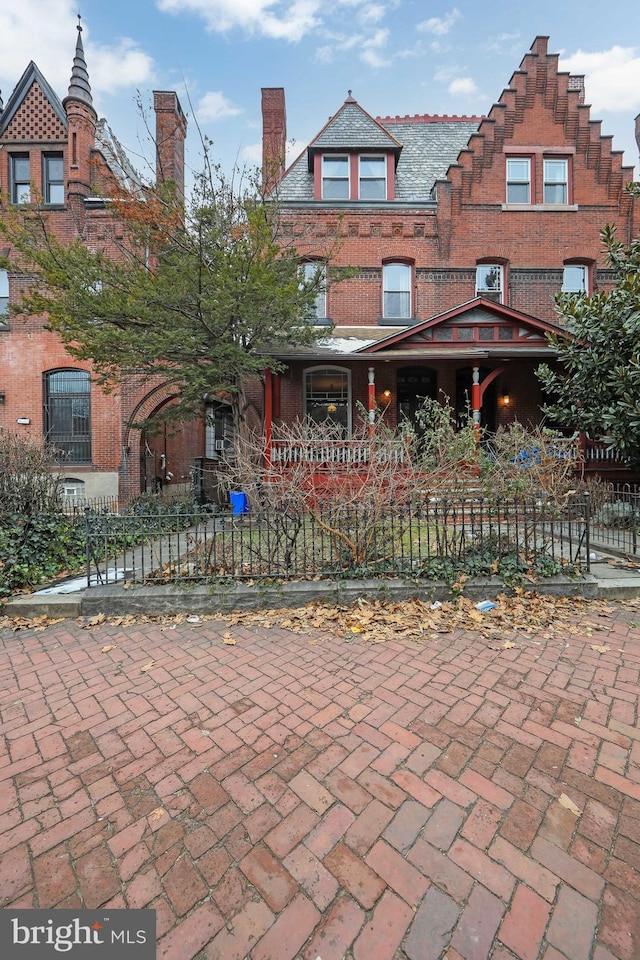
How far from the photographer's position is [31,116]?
14906mm

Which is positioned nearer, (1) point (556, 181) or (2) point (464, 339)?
(2) point (464, 339)

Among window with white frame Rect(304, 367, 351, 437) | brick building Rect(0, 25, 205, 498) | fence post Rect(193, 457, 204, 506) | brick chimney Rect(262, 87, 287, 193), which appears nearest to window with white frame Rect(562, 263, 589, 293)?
window with white frame Rect(304, 367, 351, 437)

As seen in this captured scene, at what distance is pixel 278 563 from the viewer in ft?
18.2

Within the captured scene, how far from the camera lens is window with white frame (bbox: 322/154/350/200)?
48.9 feet

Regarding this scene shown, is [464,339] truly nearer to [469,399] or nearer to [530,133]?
[469,399]

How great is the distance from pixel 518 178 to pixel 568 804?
1807 centimetres

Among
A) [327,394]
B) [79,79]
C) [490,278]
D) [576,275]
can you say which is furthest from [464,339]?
[79,79]

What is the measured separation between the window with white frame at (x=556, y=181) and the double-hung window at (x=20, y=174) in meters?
18.2

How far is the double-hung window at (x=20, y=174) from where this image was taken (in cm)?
1510

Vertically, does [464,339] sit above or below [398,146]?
below

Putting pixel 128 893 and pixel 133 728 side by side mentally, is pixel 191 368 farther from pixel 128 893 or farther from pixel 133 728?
pixel 128 893

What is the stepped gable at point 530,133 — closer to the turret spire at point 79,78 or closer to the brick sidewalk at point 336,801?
the turret spire at point 79,78

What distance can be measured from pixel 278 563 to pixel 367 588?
3.94 ft

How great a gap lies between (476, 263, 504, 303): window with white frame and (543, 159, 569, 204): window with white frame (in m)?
2.89
